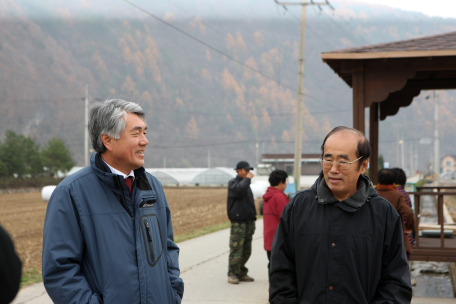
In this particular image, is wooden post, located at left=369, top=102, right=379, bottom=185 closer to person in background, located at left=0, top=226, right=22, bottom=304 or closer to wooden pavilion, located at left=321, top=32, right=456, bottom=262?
wooden pavilion, located at left=321, top=32, right=456, bottom=262

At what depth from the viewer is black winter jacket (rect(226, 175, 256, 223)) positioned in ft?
24.0

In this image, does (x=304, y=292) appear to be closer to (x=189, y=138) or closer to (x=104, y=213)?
(x=104, y=213)

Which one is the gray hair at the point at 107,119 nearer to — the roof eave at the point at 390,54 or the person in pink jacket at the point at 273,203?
the person in pink jacket at the point at 273,203

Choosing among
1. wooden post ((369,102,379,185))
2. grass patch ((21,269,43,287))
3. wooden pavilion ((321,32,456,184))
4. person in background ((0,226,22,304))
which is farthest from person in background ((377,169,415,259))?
grass patch ((21,269,43,287))

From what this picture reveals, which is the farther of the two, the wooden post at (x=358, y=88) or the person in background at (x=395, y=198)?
the wooden post at (x=358, y=88)

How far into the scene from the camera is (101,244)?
2.36 m

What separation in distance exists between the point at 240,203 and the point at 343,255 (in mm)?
5041

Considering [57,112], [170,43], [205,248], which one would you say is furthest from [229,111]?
[205,248]

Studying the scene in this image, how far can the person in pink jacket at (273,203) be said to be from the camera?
6.25 metres

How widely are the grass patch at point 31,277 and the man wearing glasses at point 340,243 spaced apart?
599cm

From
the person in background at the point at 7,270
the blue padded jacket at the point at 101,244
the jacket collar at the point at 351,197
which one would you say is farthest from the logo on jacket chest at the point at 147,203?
the person in background at the point at 7,270

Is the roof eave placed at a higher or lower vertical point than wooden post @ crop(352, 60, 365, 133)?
higher

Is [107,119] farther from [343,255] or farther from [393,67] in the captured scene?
[393,67]

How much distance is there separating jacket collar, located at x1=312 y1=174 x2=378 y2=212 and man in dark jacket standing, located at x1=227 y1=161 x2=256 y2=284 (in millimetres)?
4736
